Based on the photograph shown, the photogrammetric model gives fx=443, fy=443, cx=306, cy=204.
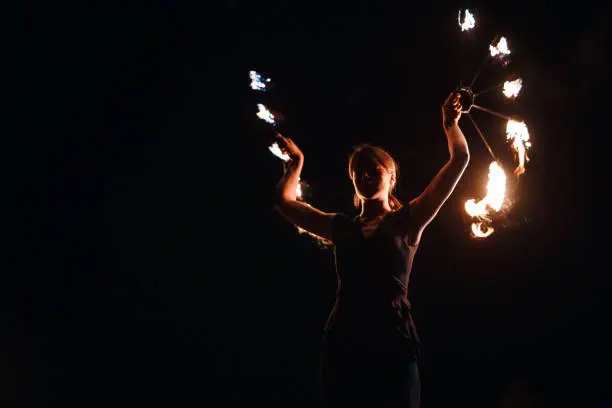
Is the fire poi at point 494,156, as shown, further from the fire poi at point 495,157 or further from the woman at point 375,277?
the woman at point 375,277

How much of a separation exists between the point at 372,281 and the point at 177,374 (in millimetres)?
3259

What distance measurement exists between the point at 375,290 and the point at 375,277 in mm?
62

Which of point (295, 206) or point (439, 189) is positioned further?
point (295, 206)

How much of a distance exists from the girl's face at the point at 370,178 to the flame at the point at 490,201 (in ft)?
2.02

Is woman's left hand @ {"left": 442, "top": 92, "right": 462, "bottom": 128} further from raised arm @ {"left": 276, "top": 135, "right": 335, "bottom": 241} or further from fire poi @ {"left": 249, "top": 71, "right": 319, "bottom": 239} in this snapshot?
fire poi @ {"left": 249, "top": 71, "right": 319, "bottom": 239}

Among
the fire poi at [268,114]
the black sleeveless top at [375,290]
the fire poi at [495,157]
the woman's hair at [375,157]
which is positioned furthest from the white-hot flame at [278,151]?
A: the fire poi at [495,157]

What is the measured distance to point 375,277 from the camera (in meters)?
2.09

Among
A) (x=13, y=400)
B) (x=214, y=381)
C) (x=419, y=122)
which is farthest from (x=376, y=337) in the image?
(x=13, y=400)

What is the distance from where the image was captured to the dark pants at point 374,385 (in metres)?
1.86

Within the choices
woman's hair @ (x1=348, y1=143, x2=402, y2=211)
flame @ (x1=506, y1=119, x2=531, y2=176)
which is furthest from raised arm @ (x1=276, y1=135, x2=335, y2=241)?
flame @ (x1=506, y1=119, x2=531, y2=176)

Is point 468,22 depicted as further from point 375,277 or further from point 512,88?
point 375,277

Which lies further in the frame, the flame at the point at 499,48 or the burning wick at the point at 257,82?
the burning wick at the point at 257,82

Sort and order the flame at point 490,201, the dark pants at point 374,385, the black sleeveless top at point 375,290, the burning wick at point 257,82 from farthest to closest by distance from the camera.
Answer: the burning wick at point 257,82 → the flame at point 490,201 → the black sleeveless top at point 375,290 → the dark pants at point 374,385

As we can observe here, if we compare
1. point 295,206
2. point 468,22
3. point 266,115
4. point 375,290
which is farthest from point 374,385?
point 468,22
